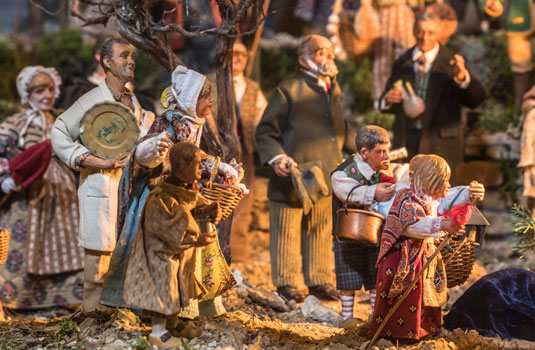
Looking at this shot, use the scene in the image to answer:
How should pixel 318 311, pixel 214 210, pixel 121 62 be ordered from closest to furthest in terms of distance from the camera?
pixel 214 210
pixel 121 62
pixel 318 311

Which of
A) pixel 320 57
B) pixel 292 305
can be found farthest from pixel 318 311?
pixel 320 57

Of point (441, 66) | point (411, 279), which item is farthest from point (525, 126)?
point (411, 279)

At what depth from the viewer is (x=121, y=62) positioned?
215 inches

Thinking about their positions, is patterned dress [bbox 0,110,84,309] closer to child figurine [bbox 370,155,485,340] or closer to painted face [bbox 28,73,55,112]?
painted face [bbox 28,73,55,112]

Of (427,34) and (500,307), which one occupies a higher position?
(427,34)

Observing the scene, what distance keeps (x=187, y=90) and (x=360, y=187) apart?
1408 mm

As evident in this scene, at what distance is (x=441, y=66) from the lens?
714 cm

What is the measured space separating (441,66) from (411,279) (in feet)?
9.51

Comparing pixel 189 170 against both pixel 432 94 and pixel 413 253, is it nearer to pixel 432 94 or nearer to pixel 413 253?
pixel 413 253

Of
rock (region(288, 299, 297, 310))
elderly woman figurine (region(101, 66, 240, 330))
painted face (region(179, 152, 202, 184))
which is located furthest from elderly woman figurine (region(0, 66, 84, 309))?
painted face (region(179, 152, 202, 184))

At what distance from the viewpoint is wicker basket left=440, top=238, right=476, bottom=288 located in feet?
17.0

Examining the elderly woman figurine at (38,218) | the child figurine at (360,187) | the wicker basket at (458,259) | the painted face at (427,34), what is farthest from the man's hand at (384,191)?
the elderly woman figurine at (38,218)

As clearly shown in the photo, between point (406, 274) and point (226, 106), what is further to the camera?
point (226, 106)

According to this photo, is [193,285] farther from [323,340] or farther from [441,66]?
[441,66]
